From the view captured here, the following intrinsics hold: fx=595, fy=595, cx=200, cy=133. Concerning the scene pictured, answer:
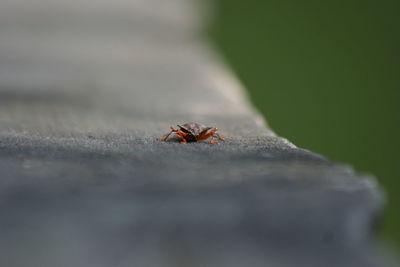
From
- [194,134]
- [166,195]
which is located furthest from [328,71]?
[166,195]

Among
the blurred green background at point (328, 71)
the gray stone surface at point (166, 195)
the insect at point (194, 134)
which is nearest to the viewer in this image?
the gray stone surface at point (166, 195)

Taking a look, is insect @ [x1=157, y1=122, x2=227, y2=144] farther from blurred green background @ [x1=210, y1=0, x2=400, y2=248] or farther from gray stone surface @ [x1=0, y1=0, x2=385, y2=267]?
blurred green background @ [x1=210, y1=0, x2=400, y2=248]

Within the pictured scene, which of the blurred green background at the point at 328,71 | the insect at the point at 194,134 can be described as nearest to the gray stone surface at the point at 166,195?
the insect at the point at 194,134

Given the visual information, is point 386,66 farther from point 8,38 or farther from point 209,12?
point 8,38

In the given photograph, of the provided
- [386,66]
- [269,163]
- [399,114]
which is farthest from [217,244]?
[386,66]

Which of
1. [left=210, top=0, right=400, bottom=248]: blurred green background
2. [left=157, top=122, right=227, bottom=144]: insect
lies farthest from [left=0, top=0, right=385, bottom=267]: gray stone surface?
[left=210, top=0, right=400, bottom=248]: blurred green background

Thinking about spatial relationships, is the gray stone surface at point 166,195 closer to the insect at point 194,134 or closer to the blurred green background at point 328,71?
the insect at point 194,134

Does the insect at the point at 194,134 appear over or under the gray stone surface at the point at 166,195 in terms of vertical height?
over

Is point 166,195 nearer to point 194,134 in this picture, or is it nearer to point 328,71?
point 194,134
